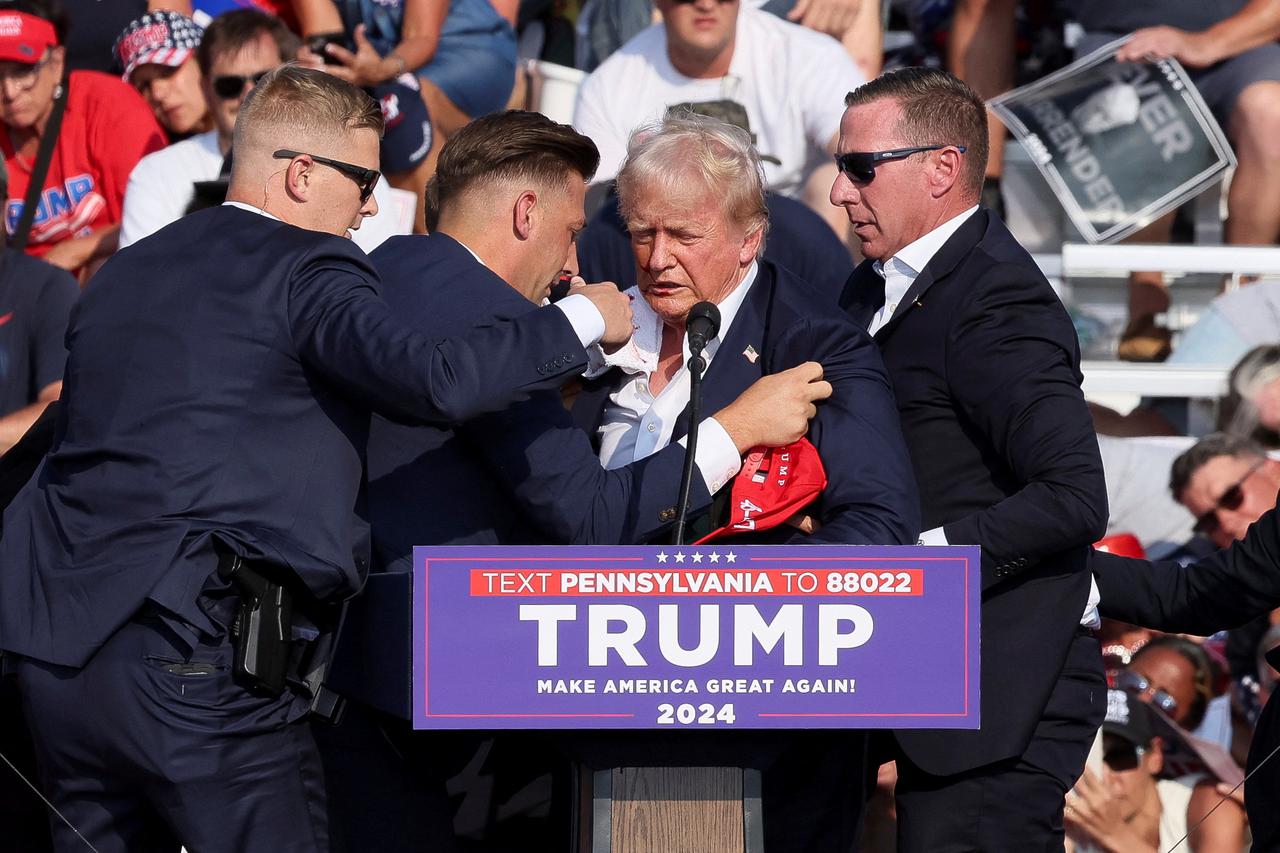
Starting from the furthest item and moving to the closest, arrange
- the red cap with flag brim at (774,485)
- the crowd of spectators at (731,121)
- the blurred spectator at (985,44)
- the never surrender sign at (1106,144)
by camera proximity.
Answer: the blurred spectator at (985,44) → the never surrender sign at (1106,144) → the crowd of spectators at (731,121) → the red cap with flag brim at (774,485)

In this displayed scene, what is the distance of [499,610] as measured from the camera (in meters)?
2.41

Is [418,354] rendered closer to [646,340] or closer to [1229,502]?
[646,340]

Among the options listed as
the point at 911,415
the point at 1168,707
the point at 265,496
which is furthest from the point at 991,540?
the point at 1168,707

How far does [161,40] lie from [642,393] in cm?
385

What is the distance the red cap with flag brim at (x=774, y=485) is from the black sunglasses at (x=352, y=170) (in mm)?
805

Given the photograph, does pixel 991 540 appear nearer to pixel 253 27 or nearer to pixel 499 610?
pixel 499 610

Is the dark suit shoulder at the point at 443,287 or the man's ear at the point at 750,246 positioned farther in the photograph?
the man's ear at the point at 750,246

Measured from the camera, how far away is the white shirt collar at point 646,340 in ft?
10.4

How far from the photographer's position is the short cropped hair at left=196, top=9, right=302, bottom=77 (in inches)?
231

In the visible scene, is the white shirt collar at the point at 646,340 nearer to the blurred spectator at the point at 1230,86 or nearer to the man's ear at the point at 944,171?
the man's ear at the point at 944,171

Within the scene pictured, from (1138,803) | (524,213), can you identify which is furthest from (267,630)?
(1138,803)

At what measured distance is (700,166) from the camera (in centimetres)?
316

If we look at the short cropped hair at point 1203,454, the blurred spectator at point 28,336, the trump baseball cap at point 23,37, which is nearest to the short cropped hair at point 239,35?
the trump baseball cap at point 23,37

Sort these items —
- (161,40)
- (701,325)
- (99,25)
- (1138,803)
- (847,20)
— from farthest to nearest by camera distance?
(99,25)
(847,20)
(161,40)
(1138,803)
(701,325)
